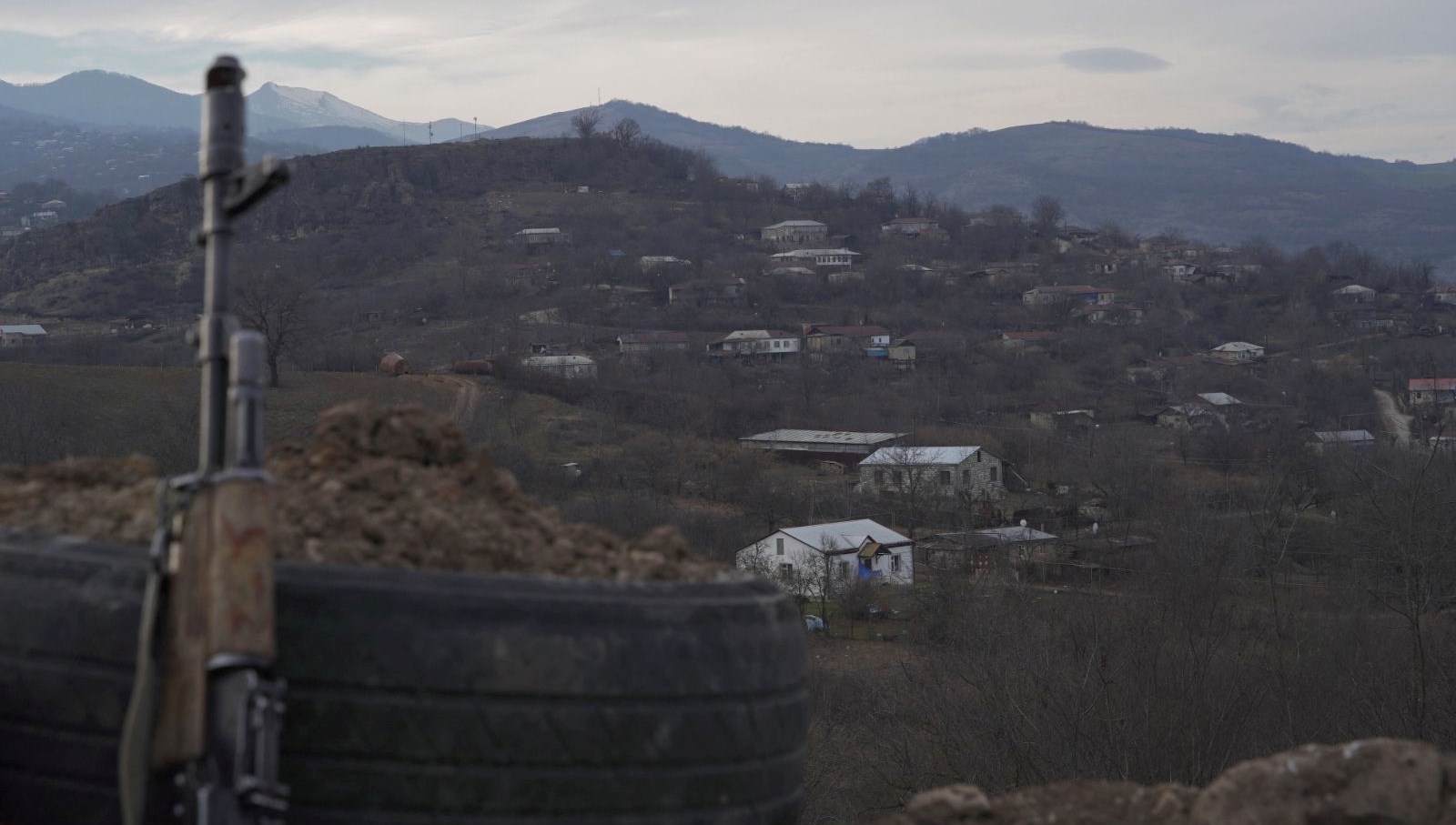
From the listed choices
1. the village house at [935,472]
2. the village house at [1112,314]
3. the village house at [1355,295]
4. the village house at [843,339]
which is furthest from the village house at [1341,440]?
the village house at [1355,295]

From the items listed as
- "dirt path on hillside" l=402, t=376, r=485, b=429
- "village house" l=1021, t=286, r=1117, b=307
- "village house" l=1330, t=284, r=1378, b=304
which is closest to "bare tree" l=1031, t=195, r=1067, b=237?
"village house" l=1021, t=286, r=1117, b=307

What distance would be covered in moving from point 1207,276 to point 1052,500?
59250 millimetres

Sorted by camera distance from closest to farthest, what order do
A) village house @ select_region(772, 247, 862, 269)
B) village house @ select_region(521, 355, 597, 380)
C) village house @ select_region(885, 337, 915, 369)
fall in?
village house @ select_region(521, 355, 597, 380), village house @ select_region(885, 337, 915, 369), village house @ select_region(772, 247, 862, 269)

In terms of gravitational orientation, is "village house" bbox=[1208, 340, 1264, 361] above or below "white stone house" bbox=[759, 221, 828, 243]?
below

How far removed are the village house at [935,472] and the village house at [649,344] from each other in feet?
62.1

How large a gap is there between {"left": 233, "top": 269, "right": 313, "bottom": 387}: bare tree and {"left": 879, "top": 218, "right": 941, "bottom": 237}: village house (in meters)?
71.2

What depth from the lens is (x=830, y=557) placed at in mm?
30641

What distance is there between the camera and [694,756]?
106 inches

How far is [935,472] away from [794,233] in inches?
2455

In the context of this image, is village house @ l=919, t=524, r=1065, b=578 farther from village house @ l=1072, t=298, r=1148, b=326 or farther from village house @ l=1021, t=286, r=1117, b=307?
village house @ l=1021, t=286, r=1117, b=307

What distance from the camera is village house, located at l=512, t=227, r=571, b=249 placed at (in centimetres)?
Result: 8925

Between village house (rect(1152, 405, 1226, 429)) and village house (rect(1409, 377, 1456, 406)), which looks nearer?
village house (rect(1409, 377, 1456, 406))

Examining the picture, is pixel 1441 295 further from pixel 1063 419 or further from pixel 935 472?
pixel 935 472

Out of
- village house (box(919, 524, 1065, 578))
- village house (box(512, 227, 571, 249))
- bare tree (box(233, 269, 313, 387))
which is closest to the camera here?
village house (box(919, 524, 1065, 578))
